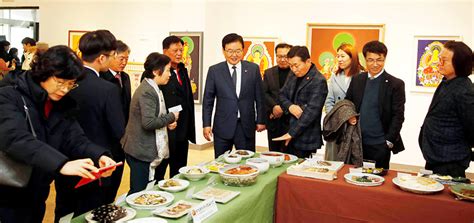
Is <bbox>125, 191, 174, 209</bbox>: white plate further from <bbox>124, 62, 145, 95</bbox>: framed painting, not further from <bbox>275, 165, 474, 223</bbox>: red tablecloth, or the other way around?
<bbox>124, 62, 145, 95</bbox>: framed painting

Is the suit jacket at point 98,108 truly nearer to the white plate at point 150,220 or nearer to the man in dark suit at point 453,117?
the white plate at point 150,220

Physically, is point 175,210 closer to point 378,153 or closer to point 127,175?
point 378,153

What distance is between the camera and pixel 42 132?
1727mm

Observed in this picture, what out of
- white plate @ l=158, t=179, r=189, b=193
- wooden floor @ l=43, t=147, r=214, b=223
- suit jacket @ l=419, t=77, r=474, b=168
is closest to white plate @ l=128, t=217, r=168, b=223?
white plate @ l=158, t=179, r=189, b=193

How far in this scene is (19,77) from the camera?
1.63 metres

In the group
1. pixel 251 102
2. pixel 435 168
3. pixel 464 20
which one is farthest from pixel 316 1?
pixel 435 168

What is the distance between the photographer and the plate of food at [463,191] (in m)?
2.07

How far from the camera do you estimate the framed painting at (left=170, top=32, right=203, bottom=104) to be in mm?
5906

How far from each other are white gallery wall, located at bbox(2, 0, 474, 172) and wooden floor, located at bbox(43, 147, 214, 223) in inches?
10.7

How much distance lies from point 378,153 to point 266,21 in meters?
3.16

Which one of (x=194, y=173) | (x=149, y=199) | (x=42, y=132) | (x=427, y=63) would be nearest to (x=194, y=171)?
(x=194, y=173)

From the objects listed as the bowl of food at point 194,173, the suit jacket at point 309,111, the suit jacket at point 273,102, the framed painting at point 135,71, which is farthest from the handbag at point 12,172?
the framed painting at point 135,71

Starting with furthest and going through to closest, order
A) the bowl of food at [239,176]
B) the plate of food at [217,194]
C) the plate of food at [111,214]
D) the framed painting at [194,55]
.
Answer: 1. the framed painting at [194,55]
2. the bowl of food at [239,176]
3. the plate of food at [217,194]
4. the plate of food at [111,214]

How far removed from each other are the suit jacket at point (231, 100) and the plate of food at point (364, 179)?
3.99 ft
